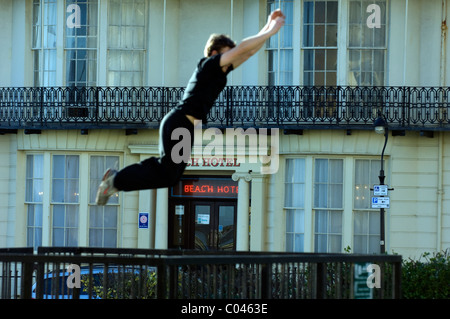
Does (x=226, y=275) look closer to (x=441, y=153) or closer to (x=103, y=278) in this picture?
(x=103, y=278)

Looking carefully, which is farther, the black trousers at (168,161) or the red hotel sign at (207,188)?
the red hotel sign at (207,188)

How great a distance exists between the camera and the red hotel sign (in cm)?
3034

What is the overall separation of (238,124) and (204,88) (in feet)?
66.6

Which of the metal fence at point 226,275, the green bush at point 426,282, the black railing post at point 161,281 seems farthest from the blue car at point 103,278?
the green bush at point 426,282

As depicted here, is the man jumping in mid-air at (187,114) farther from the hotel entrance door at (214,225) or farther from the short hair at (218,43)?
the hotel entrance door at (214,225)

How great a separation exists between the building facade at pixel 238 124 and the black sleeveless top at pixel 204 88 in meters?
19.8

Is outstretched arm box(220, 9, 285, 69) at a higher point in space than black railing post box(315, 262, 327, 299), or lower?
higher

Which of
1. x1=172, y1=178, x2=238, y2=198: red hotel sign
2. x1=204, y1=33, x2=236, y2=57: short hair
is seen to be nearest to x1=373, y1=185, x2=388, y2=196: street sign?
x1=172, y1=178, x2=238, y2=198: red hotel sign

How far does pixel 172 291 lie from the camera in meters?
9.12

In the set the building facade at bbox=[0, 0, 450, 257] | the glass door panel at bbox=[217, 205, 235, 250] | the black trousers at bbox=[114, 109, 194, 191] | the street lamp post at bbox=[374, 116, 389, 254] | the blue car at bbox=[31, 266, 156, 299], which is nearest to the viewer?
the black trousers at bbox=[114, 109, 194, 191]

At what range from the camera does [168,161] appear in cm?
854

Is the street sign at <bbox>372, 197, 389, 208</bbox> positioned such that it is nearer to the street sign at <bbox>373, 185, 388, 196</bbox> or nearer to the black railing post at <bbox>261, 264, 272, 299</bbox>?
the street sign at <bbox>373, 185, 388, 196</bbox>

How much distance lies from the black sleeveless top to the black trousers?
95 mm

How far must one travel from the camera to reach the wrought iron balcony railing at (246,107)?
28094mm
